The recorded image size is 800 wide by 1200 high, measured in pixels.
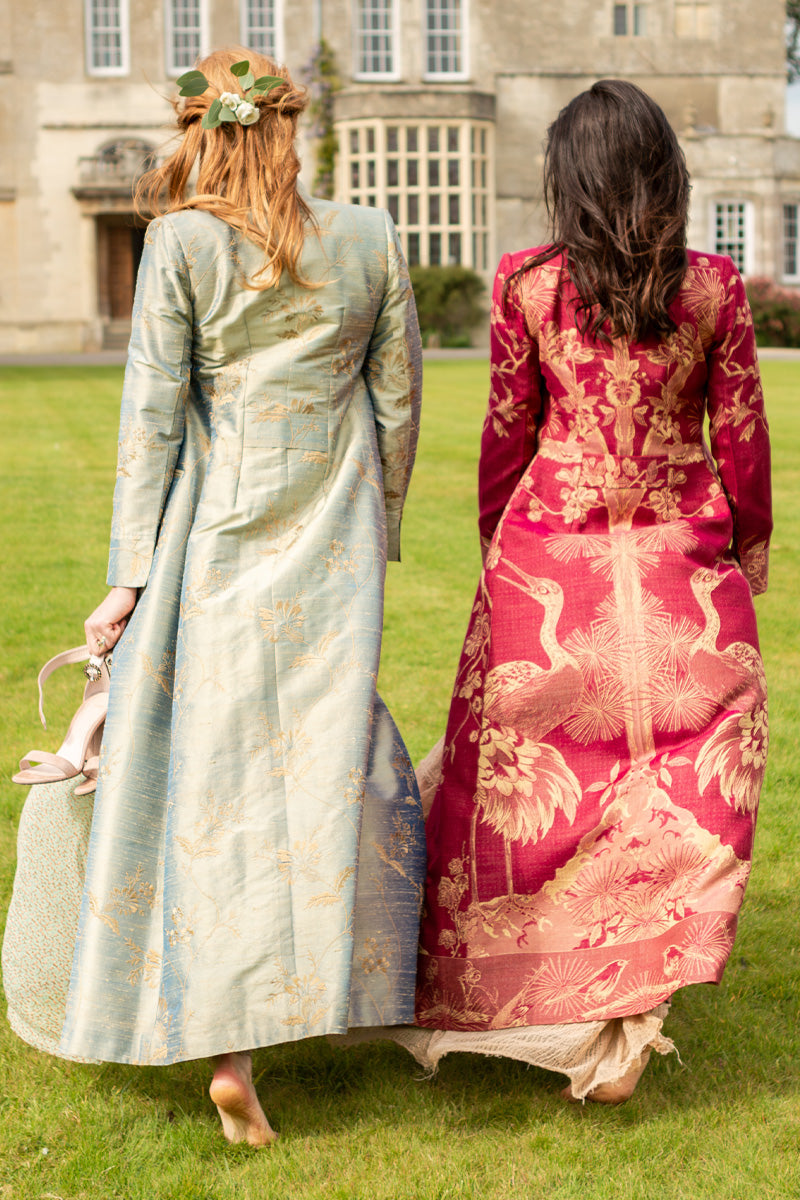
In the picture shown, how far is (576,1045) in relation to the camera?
8.33 feet

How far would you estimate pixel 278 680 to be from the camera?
8.14 ft

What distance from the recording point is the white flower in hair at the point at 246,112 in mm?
2430

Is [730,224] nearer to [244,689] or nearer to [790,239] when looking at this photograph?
[790,239]

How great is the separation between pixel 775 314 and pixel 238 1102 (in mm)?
31131

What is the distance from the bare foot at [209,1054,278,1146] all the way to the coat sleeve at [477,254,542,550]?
1256mm

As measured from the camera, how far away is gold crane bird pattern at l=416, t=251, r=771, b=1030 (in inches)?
100

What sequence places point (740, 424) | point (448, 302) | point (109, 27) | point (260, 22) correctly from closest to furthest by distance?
point (740, 424) → point (448, 302) → point (260, 22) → point (109, 27)

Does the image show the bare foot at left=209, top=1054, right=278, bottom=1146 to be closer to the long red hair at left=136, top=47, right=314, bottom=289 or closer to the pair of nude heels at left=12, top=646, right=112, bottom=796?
the pair of nude heels at left=12, top=646, right=112, bottom=796

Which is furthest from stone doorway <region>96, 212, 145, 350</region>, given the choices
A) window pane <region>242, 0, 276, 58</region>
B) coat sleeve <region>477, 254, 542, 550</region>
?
coat sleeve <region>477, 254, 542, 550</region>

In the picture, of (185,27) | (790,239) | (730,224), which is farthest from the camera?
(790,239)

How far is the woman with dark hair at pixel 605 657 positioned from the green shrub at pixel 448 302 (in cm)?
2956

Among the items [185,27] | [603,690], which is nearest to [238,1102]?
[603,690]

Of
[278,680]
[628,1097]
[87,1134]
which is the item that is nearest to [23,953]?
[87,1134]

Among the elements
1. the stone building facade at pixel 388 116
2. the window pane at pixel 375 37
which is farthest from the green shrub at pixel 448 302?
the window pane at pixel 375 37
